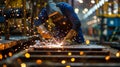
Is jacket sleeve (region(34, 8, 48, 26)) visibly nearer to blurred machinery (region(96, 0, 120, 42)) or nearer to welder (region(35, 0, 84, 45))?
welder (region(35, 0, 84, 45))

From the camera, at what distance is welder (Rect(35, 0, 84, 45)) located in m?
6.63

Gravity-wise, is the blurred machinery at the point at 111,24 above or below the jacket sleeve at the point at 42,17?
below

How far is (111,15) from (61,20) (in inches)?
552

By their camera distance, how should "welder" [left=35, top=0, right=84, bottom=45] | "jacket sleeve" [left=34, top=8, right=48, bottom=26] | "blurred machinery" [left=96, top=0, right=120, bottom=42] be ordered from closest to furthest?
"welder" [left=35, top=0, right=84, bottom=45]
"jacket sleeve" [left=34, top=8, right=48, bottom=26]
"blurred machinery" [left=96, top=0, right=120, bottom=42]

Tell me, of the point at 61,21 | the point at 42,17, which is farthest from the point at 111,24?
the point at 42,17

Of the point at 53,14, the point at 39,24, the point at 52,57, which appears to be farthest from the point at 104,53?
the point at 39,24

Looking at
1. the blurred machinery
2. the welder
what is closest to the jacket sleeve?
the welder

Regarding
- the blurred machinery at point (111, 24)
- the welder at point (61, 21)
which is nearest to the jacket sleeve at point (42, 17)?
the welder at point (61, 21)

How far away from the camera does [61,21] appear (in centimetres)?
739

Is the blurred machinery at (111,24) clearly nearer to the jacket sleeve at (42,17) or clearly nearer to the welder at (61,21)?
the welder at (61,21)

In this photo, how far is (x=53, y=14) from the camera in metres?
6.81

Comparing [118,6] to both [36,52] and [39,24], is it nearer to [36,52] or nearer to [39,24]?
[39,24]

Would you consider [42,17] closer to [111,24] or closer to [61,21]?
[61,21]

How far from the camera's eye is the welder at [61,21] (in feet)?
21.7
